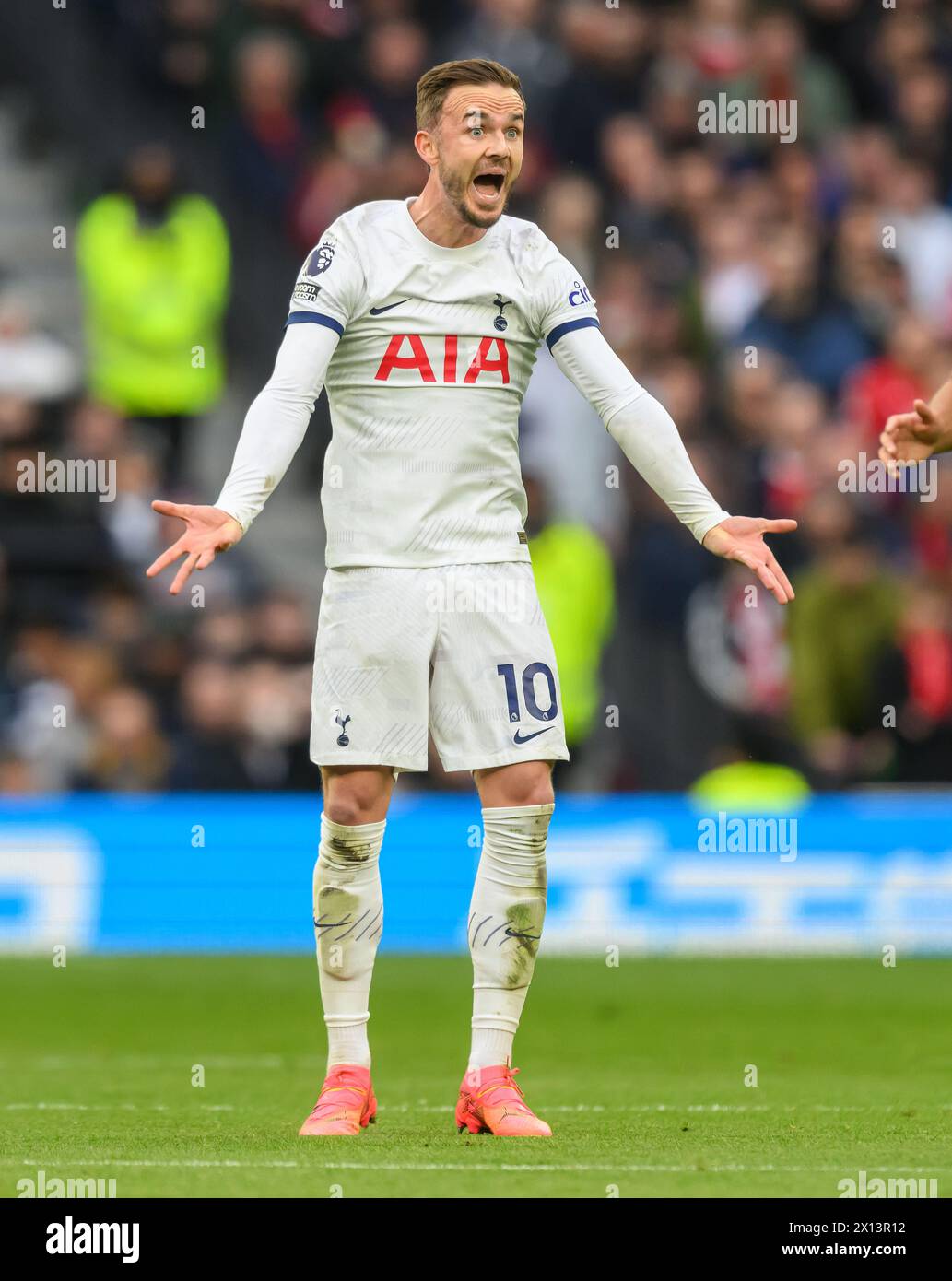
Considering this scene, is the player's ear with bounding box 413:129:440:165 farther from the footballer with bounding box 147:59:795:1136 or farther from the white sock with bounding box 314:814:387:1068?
the white sock with bounding box 314:814:387:1068

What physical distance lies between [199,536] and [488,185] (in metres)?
1.24

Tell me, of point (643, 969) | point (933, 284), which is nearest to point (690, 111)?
point (933, 284)

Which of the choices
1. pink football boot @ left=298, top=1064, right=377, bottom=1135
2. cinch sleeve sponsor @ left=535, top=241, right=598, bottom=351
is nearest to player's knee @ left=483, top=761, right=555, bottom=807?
pink football boot @ left=298, top=1064, right=377, bottom=1135

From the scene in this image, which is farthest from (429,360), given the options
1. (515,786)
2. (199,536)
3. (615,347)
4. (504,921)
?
(615,347)

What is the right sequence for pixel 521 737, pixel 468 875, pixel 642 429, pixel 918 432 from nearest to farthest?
1. pixel 521 737
2. pixel 642 429
3. pixel 918 432
4. pixel 468 875

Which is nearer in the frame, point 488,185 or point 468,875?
point 488,185

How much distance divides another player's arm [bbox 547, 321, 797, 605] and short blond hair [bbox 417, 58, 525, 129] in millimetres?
650

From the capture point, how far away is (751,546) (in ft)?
21.3

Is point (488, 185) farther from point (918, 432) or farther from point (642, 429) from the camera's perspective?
point (918, 432)

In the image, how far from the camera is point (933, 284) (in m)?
15.5

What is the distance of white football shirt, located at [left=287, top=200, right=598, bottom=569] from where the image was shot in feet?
21.8

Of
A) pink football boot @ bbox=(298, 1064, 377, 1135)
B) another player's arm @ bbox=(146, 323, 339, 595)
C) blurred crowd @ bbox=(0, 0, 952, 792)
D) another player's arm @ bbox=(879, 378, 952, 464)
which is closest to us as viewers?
another player's arm @ bbox=(146, 323, 339, 595)

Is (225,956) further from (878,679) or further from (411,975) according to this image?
(878,679)

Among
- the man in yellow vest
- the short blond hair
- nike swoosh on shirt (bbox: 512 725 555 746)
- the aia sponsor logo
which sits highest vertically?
the man in yellow vest
